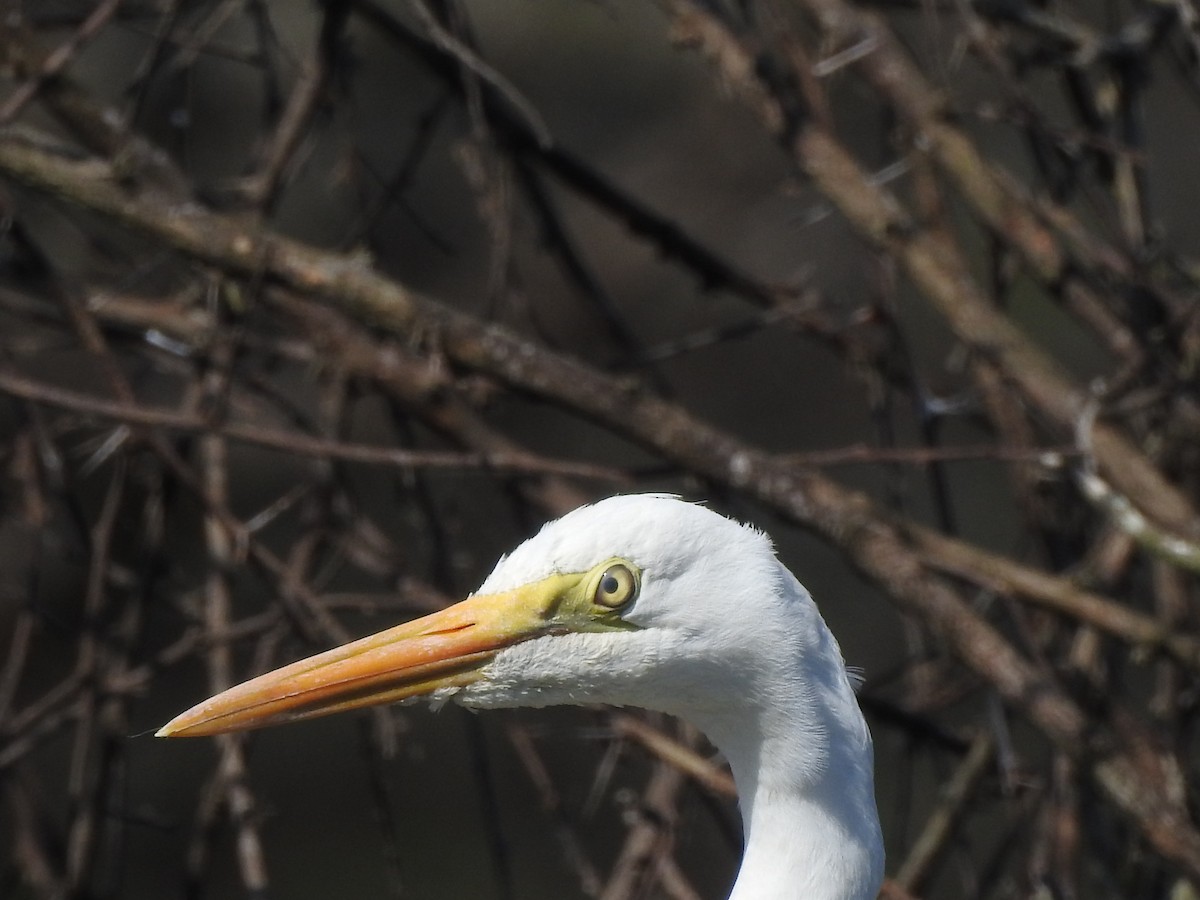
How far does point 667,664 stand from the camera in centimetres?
173

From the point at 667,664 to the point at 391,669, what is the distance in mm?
326

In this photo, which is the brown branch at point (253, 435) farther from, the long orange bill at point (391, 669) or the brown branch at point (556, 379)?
the long orange bill at point (391, 669)

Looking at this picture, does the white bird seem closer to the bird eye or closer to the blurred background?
the bird eye

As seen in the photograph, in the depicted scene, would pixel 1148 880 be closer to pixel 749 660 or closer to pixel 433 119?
pixel 749 660

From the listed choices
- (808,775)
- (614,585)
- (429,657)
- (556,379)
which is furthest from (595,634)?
(556,379)

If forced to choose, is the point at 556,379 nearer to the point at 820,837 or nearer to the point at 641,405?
the point at 641,405

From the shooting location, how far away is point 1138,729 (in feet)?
7.80

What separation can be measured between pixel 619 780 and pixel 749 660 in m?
4.74

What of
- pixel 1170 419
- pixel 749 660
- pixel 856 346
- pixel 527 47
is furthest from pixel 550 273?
pixel 749 660

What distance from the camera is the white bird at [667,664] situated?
170 centimetres

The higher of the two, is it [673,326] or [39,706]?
[39,706]

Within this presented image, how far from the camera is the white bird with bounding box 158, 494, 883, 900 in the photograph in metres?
1.70

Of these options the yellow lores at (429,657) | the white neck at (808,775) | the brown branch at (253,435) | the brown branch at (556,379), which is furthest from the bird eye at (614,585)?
the brown branch at (556,379)

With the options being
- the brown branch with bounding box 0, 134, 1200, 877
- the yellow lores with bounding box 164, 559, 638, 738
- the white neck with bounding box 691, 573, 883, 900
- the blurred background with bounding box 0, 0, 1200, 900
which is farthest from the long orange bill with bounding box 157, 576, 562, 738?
the brown branch with bounding box 0, 134, 1200, 877
